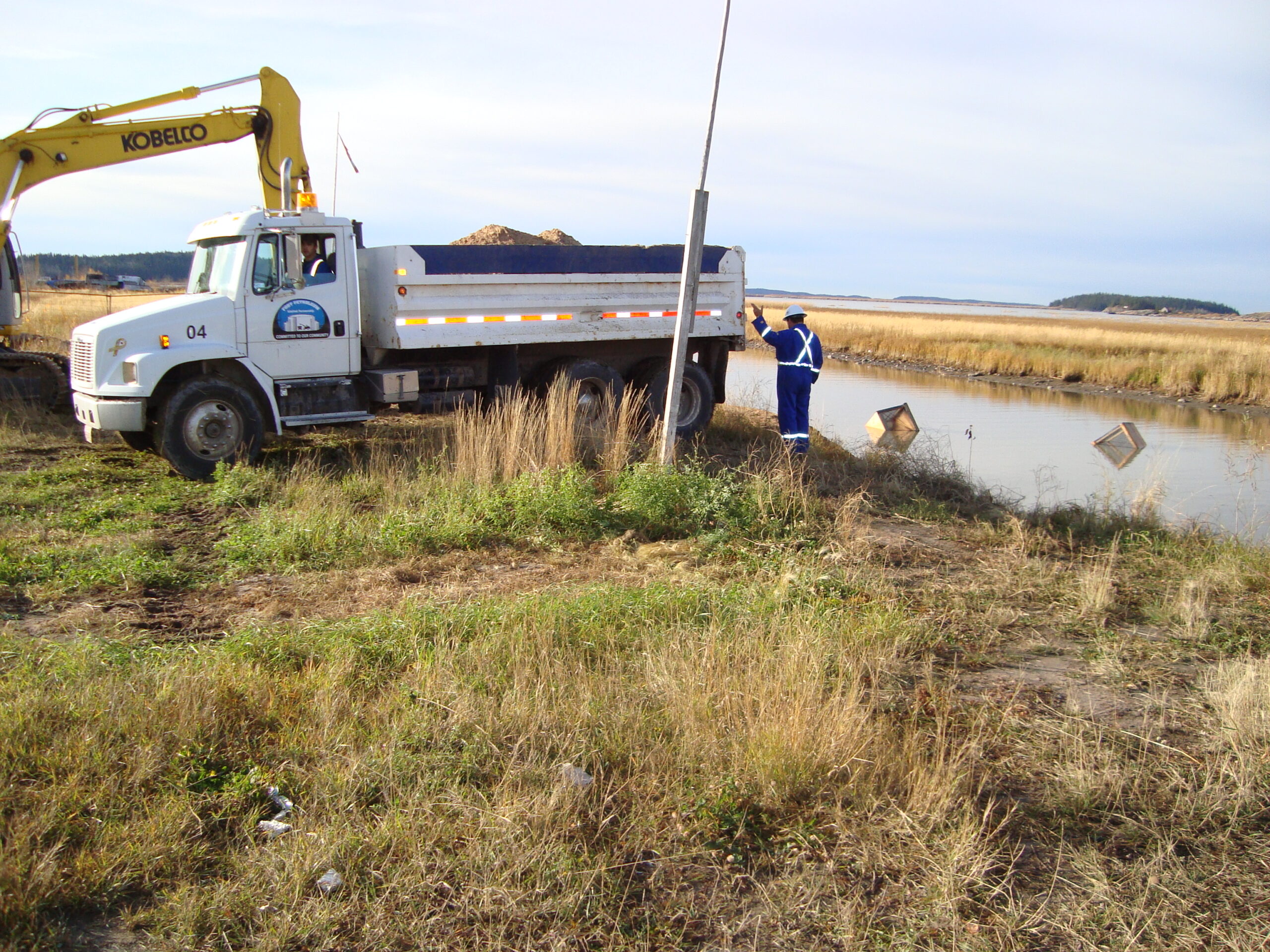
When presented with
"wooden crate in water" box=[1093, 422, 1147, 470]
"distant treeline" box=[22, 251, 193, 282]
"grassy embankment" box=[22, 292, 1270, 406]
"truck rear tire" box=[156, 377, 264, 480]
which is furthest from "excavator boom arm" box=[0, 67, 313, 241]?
"distant treeline" box=[22, 251, 193, 282]

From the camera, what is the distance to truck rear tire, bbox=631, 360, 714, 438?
12.3 m

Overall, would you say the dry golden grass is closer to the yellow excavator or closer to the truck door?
A: the yellow excavator

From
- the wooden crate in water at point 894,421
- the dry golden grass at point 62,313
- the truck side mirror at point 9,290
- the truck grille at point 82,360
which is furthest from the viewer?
the dry golden grass at point 62,313

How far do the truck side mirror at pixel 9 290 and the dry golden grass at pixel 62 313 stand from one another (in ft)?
4.98

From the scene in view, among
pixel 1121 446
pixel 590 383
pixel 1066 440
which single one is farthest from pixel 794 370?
pixel 1066 440

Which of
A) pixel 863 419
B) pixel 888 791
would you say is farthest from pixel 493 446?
pixel 863 419

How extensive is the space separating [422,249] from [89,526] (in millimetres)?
4326

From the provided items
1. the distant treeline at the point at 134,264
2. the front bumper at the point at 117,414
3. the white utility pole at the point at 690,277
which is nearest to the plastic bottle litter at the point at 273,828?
the white utility pole at the point at 690,277

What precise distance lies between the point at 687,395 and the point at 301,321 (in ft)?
16.3

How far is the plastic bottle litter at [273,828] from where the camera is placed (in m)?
3.42

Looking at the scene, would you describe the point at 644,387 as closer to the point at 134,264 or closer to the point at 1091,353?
the point at 1091,353

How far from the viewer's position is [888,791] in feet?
12.6

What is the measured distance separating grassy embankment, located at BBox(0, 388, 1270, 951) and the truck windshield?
3.28m

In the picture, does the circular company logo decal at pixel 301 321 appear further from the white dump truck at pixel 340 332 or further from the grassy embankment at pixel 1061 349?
the grassy embankment at pixel 1061 349
